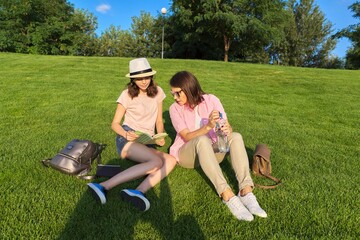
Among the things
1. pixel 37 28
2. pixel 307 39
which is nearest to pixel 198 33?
pixel 37 28

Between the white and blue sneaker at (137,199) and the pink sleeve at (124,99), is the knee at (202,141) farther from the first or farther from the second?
the pink sleeve at (124,99)

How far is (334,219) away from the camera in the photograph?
3.19 meters

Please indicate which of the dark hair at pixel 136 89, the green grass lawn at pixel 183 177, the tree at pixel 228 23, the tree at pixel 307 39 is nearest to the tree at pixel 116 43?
the tree at pixel 228 23

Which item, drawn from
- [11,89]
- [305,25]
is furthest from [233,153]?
[305,25]

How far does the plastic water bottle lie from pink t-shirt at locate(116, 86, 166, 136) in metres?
1.17

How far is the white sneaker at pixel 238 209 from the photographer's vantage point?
10.4 feet

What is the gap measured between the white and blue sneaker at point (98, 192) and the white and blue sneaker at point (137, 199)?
228 mm

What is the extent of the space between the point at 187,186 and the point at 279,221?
1.22 metres

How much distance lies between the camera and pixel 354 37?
129 ft

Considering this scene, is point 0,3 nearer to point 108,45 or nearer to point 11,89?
point 108,45

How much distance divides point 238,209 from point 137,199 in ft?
3.56

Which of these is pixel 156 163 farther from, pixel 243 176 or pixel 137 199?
pixel 243 176

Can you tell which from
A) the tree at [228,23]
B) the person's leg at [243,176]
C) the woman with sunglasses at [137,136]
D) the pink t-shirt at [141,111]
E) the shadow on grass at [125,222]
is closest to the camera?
the shadow on grass at [125,222]

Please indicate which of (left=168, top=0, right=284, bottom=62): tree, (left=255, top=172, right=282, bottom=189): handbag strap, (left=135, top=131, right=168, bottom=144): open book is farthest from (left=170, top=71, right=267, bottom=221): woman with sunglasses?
(left=168, top=0, right=284, bottom=62): tree
